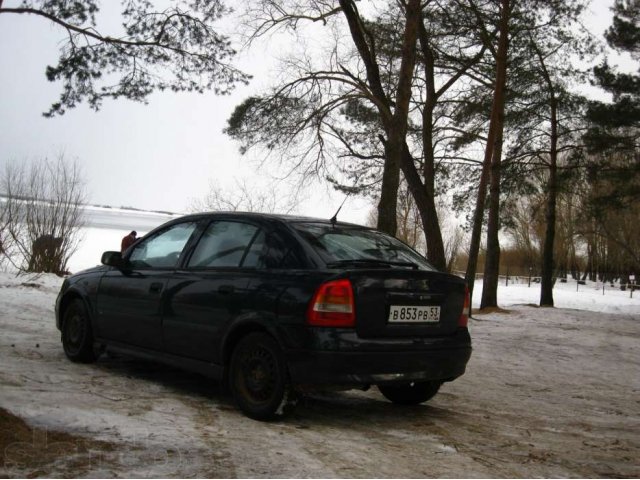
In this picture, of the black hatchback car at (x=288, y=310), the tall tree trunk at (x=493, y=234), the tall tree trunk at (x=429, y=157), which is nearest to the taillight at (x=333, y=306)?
the black hatchback car at (x=288, y=310)

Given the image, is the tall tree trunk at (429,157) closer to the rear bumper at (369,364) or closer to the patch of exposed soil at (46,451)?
the rear bumper at (369,364)

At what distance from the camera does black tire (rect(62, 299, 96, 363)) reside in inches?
250

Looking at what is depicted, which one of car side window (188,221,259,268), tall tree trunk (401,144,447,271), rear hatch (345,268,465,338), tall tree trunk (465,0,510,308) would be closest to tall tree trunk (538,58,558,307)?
tall tree trunk (465,0,510,308)

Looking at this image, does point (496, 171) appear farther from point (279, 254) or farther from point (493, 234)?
point (279, 254)

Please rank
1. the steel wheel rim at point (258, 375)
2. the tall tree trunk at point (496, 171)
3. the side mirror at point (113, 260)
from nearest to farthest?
the steel wheel rim at point (258, 375) → the side mirror at point (113, 260) → the tall tree trunk at point (496, 171)

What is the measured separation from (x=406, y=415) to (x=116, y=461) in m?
2.52

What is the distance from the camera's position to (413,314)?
15.6 feet

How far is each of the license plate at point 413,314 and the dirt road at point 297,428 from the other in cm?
79

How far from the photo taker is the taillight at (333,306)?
173 inches

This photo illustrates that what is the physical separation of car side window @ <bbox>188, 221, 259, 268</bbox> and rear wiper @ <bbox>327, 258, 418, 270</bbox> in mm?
814

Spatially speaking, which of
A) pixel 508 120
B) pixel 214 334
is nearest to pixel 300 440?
pixel 214 334

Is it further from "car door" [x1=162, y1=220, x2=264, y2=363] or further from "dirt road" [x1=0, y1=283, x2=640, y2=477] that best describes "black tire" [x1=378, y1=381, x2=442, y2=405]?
"car door" [x1=162, y1=220, x2=264, y2=363]

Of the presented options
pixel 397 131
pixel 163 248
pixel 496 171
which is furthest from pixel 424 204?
pixel 163 248

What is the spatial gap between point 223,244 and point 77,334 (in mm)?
2198
